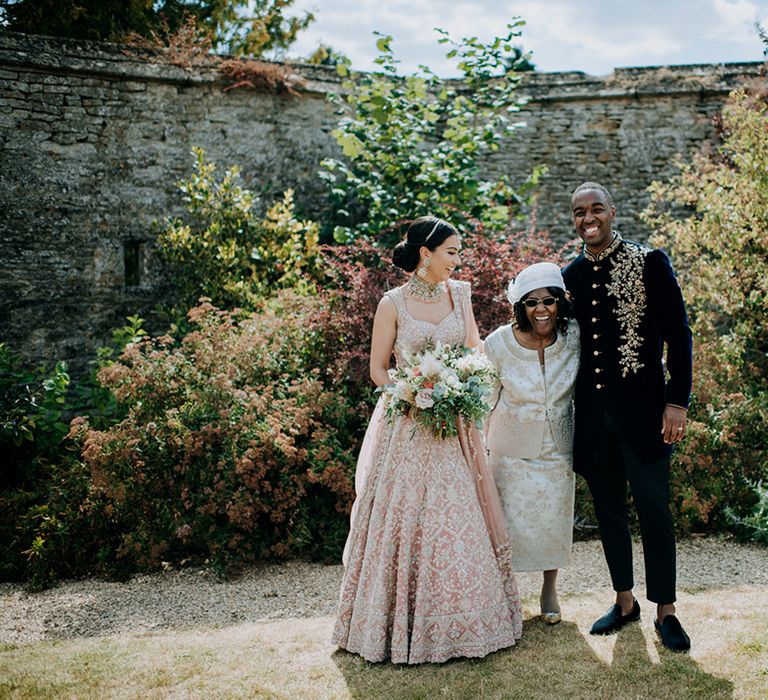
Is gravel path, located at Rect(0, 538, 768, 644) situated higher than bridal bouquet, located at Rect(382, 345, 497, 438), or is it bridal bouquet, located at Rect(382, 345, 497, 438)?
bridal bouquet, located at Rect(382, 345, 497, 438)

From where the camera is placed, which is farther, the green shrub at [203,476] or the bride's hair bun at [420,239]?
the green shrub at [203,476]

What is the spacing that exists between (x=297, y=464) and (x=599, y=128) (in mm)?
7304

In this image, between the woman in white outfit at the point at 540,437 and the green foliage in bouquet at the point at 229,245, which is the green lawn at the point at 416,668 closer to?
the woman in white outfit at the point at 540,437

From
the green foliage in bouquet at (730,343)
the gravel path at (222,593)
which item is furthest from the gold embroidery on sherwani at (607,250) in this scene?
the green foliage in bouquet at (730,343)

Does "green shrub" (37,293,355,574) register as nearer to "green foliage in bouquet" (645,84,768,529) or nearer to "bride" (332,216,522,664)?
"bride" (332,216,522,664)

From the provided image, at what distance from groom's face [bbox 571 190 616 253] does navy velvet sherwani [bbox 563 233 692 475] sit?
6 centimetres

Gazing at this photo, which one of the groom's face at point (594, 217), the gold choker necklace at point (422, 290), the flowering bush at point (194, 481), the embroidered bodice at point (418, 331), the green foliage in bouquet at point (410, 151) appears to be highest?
the green foliage in bouquet at point (410, 151)

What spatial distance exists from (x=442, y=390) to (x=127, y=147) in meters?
6.74

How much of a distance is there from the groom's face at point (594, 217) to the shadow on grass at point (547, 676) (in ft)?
6.61

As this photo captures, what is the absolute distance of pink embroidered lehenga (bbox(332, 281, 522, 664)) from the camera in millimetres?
3697

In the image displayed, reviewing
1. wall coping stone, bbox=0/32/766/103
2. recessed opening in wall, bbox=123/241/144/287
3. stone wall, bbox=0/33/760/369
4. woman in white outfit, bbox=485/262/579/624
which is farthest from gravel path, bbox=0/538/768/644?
wall coping stone, bbox=0/32/766/103

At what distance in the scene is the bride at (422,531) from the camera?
12.1 ft

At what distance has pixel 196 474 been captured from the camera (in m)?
5.95

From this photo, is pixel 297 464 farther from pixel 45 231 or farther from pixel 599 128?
pixel 599 128
